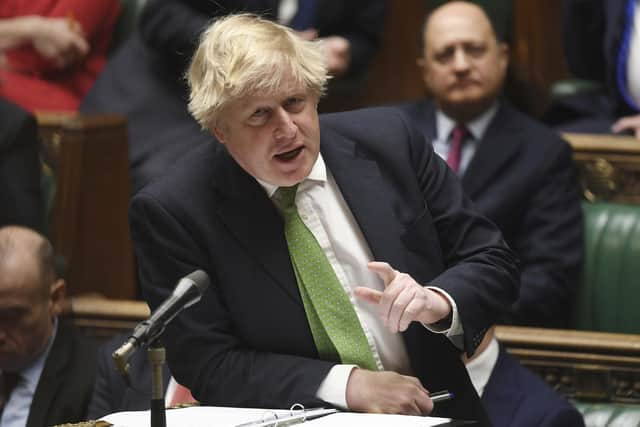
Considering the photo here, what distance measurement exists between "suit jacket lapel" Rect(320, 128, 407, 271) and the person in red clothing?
4.69 ft

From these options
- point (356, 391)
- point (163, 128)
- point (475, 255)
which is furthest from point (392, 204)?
point (163, 128)

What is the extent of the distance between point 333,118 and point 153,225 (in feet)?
0.92

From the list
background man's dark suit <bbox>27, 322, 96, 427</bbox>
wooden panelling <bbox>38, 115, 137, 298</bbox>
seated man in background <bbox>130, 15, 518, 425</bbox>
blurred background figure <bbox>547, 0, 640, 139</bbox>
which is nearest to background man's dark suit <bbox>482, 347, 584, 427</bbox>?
seated man in background <bbox>130, 15, 518, 425</bbox>

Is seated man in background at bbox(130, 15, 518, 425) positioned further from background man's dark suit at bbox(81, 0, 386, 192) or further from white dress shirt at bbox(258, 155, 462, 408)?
background man's dark suit at bbox(81, 0, 386, 192)

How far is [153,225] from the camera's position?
1.45 metres

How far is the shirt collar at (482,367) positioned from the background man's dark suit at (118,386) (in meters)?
0.46

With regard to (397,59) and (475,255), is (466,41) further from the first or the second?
(475,255)

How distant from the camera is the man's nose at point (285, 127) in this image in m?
1.38

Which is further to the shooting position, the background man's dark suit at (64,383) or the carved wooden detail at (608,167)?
the carved wooden detail at (608,167)

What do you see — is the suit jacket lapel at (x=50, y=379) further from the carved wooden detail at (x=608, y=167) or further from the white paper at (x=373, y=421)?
the carved wooden detail at (x=608, y=167)

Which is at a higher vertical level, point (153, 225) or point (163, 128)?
point (153, 225)

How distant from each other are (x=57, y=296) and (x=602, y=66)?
→ 4.72 feet

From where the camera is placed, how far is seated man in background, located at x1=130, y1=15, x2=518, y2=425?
54.4 inches

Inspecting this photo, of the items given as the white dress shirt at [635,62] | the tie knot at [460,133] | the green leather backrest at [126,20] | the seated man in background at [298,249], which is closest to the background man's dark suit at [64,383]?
the seated man in background at [298,249]
